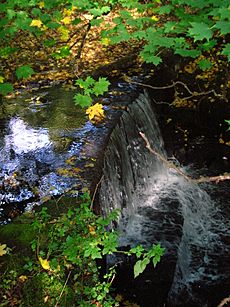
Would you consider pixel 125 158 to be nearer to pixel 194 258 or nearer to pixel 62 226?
pixel 194 258

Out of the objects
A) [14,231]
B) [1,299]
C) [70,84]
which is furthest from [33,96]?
[1,299]

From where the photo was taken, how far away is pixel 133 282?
15.3ft

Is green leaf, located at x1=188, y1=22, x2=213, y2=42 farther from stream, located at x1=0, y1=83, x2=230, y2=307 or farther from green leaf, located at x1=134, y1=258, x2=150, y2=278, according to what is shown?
stream, located at x1=0, y1=83, x2=230, y2=307

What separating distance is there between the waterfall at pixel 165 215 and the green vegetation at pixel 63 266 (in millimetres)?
1361

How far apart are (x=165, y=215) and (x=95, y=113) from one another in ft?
6.78

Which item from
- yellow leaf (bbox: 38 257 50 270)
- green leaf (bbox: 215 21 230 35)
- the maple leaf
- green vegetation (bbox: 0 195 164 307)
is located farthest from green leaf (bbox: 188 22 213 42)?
the maple leaf

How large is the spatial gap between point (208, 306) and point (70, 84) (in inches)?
190

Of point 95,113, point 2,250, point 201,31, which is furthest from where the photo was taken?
point 95,113

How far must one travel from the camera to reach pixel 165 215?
5.74 m

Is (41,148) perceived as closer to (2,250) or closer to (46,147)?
(46,147)

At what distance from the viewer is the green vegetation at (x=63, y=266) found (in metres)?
2.83

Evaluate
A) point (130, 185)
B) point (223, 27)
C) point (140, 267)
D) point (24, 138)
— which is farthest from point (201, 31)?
point (24, 138)

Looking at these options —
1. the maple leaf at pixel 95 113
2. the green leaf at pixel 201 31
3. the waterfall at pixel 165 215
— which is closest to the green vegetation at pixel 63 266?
the waterfall at pixel 165 215

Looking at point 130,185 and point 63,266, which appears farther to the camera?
point 130,185
